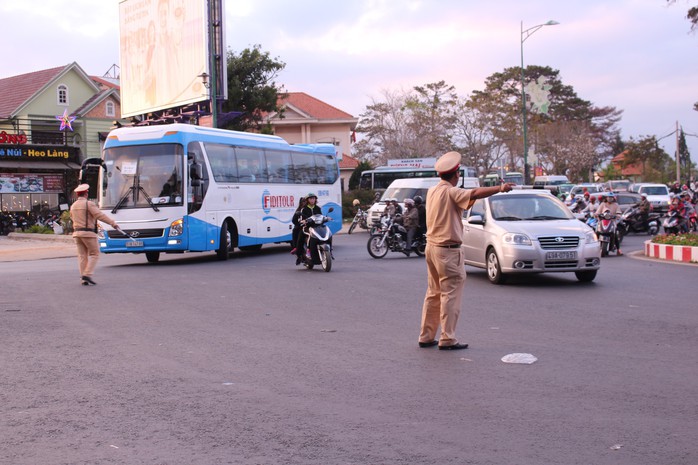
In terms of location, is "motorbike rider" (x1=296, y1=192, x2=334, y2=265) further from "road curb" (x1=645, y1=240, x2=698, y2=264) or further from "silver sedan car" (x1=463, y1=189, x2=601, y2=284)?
"road curb" (x1=645, y1=240, x2=698, y2=264)

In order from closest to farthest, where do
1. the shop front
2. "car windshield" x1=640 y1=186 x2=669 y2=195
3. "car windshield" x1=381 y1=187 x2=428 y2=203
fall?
"car windshield" x1=381 y1=187 x2=428 y2=203, the shop front, "car windshield" x1=640 y1=186 x2=669 y2=195

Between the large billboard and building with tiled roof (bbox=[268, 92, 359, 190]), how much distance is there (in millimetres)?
24207

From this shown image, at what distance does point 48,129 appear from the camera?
2008 inches

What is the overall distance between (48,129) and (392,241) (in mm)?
35934

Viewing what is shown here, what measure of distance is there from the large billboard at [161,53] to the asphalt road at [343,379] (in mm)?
21559

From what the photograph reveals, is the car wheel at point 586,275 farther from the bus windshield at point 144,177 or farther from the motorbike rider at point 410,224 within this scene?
the bus windshield at point 144,177

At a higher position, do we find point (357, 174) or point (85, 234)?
point (357, 174)

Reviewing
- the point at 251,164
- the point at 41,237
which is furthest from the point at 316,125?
the point at 251,164

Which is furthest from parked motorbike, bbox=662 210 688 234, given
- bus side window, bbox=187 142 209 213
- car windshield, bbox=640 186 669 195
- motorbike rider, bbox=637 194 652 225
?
car windshield, bbox=640 186 669 195

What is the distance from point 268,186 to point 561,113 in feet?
211

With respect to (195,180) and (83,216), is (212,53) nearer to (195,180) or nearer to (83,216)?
(195,180)

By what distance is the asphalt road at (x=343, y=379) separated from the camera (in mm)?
5156

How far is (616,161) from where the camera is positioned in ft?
309

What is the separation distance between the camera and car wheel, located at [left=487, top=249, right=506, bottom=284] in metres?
14.6
